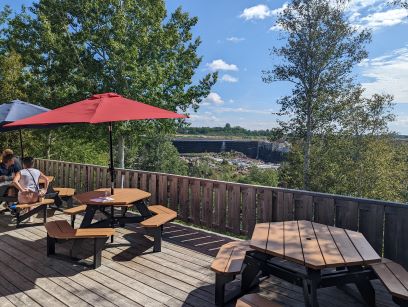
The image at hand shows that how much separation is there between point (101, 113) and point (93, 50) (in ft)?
41.9

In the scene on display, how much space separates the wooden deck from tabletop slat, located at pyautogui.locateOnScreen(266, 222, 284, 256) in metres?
0.67

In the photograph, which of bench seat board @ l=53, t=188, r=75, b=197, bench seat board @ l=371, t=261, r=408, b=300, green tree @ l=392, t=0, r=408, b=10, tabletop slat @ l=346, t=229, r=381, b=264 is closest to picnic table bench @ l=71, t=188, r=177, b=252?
bench seat board @ l=53, t=188, r=75, b=197

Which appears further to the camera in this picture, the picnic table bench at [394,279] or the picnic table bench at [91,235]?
the picnic table bench at [91,235]

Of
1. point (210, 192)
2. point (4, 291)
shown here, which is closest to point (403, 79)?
point (210, 192)

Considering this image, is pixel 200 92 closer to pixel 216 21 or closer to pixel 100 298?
pixel 216 21

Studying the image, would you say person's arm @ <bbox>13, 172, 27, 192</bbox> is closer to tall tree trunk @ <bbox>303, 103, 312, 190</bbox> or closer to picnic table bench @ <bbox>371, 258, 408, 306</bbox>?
picnic table bench @ <bbox>371, 258, 408, 306</bbox>

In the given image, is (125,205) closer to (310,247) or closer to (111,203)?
(111,203)

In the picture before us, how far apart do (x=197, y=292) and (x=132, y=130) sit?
43.8ft

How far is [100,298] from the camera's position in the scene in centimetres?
359

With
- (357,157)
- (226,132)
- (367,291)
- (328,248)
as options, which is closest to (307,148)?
(357,157)

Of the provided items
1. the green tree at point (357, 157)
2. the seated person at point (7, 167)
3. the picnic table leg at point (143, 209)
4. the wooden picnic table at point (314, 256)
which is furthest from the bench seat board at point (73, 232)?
the green tree at point (357, 157)

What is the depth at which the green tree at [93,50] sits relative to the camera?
15148 millimetres

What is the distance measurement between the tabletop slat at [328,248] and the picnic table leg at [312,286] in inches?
7.3

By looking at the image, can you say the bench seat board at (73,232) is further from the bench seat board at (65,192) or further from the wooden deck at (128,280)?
the bench seat board at (65,192)
